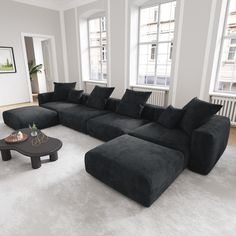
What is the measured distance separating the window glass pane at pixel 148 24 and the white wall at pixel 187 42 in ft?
1.07

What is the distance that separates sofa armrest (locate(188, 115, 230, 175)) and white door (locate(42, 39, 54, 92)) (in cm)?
639

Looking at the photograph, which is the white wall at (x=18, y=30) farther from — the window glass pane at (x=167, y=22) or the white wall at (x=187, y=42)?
the window glass pane at (x=167, y=22)

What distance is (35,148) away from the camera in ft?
7.72

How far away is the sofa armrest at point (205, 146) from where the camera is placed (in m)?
2.10

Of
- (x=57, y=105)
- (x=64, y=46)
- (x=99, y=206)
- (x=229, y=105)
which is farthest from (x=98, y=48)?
(x=99, y=206)

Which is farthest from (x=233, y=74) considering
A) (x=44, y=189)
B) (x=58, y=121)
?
(x=44, y=189)

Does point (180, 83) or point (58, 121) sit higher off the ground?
point (180, 83)

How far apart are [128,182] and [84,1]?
5.97 meters

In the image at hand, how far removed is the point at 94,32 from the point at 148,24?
85.5 inches

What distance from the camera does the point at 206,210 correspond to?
5.64ft

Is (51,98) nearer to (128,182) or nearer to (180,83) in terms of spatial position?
(180,83)

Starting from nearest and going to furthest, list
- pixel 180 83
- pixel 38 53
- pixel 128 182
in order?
pixel 128 182, pixel 180 83, pixel 38 53

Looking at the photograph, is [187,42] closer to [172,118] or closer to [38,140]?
[172,118]

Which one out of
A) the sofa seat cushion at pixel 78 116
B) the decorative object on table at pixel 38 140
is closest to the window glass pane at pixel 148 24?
the sofa seat cushion at pixel 78 116
